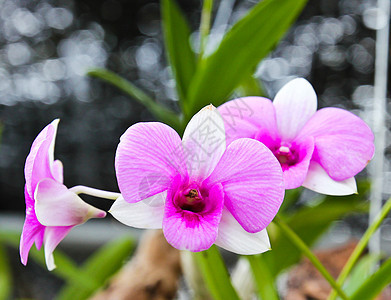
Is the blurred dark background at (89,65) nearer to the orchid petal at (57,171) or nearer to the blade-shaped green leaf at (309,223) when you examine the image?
the blade-shaped green leaf at (309,223)

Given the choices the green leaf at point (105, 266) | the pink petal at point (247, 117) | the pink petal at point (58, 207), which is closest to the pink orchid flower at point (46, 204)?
the pink petal at point (58, 207)

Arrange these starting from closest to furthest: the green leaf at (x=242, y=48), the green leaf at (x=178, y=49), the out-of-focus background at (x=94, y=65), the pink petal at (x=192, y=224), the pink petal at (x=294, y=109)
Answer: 1. the pink petal at (x=192, y=224)
2. the pink petal at (x=294, y=109)
3. the green leaf at (x=242, y=48)
4. the green leaf at (x=178, y=49)
5. the out-of-focus background at (x=94, y=65)

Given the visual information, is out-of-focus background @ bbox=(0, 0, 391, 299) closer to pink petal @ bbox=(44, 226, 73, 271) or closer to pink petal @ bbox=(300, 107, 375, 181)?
pink petal @ bbox=(300, 107, 375, 181)

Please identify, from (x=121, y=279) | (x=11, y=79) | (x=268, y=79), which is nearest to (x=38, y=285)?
(x=11, y=79)

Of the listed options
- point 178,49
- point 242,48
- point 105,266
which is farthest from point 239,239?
point 105,266

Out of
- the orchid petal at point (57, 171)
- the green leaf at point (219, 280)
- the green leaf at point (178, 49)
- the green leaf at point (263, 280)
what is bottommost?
the green leaf at point (263, 280)

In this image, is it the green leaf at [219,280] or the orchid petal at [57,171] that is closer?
the orchid petal at [57,171]

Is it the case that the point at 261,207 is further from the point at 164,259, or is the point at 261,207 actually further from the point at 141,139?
the point at 164,259
